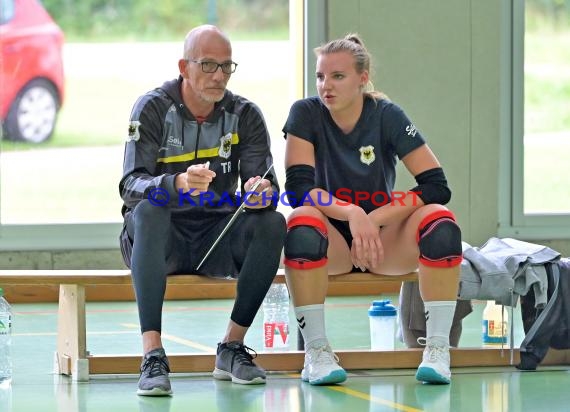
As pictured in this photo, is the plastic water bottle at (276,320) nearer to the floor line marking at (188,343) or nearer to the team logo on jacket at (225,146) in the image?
the floor line marking at (188,343)

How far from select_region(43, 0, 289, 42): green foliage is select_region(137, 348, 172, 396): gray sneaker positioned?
3776 millimetres

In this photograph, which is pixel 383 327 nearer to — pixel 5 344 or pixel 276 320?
pixel 276 320

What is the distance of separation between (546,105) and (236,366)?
4.22 metres

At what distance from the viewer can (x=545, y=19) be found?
24.3ft

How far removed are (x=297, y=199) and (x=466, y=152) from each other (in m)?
3.33

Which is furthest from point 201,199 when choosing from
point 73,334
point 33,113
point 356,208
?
point 33,113

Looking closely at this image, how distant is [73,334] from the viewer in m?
3.92

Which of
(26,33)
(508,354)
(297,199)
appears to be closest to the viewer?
(297,199)

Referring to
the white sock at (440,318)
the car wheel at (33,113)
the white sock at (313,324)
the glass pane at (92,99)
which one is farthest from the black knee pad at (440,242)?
the car wheel at (33,113)

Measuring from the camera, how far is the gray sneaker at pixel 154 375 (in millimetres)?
3555

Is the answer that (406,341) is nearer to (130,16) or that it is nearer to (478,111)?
(478,111)

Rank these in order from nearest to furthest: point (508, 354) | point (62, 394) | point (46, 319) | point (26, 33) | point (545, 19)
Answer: point (62, 394), point (508, 354), point (46, 319), point (26, 33), point (545, 19)

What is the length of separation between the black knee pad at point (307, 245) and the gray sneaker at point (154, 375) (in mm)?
502

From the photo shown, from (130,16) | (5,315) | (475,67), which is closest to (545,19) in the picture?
(475,67)
